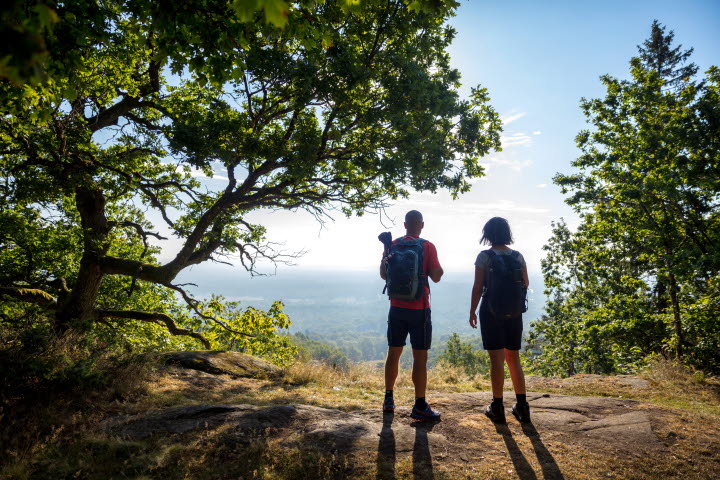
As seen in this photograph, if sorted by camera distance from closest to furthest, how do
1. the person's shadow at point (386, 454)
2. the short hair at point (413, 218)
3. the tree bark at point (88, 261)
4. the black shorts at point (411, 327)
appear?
the person's shadow at point (386, 454)
the black shorts at point (411, 327)
the short hair at point (413, 218)
the tree bark at point (88, 261)

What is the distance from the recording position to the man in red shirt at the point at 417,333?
4.27 meters

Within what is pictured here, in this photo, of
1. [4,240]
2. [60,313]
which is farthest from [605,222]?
[4,240]

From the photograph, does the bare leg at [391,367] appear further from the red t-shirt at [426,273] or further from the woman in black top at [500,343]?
the woman in black top at [500,343]

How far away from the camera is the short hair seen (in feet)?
15.5

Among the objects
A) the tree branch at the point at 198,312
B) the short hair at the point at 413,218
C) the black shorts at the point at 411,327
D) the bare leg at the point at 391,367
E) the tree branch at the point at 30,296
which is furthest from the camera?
the tree branch at the point at 198,312

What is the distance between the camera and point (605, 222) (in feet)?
Result: 38.6

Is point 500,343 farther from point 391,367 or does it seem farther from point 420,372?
point 391,367

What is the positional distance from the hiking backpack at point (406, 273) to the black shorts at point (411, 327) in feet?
0.74

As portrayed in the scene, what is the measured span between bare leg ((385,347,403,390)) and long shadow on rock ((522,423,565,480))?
1.72 m

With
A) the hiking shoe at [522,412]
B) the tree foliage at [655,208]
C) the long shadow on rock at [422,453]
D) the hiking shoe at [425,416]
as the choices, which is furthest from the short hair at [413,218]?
the tree foliage at [655,208]

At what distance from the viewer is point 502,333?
167 inches

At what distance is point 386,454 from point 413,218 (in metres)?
2.96

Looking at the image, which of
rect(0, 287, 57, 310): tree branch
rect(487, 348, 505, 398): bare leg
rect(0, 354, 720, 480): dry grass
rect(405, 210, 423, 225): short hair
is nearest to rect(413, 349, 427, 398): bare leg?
rect(0, 354, 720, 480): dry grass

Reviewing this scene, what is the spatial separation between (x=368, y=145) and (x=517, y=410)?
6.70m
